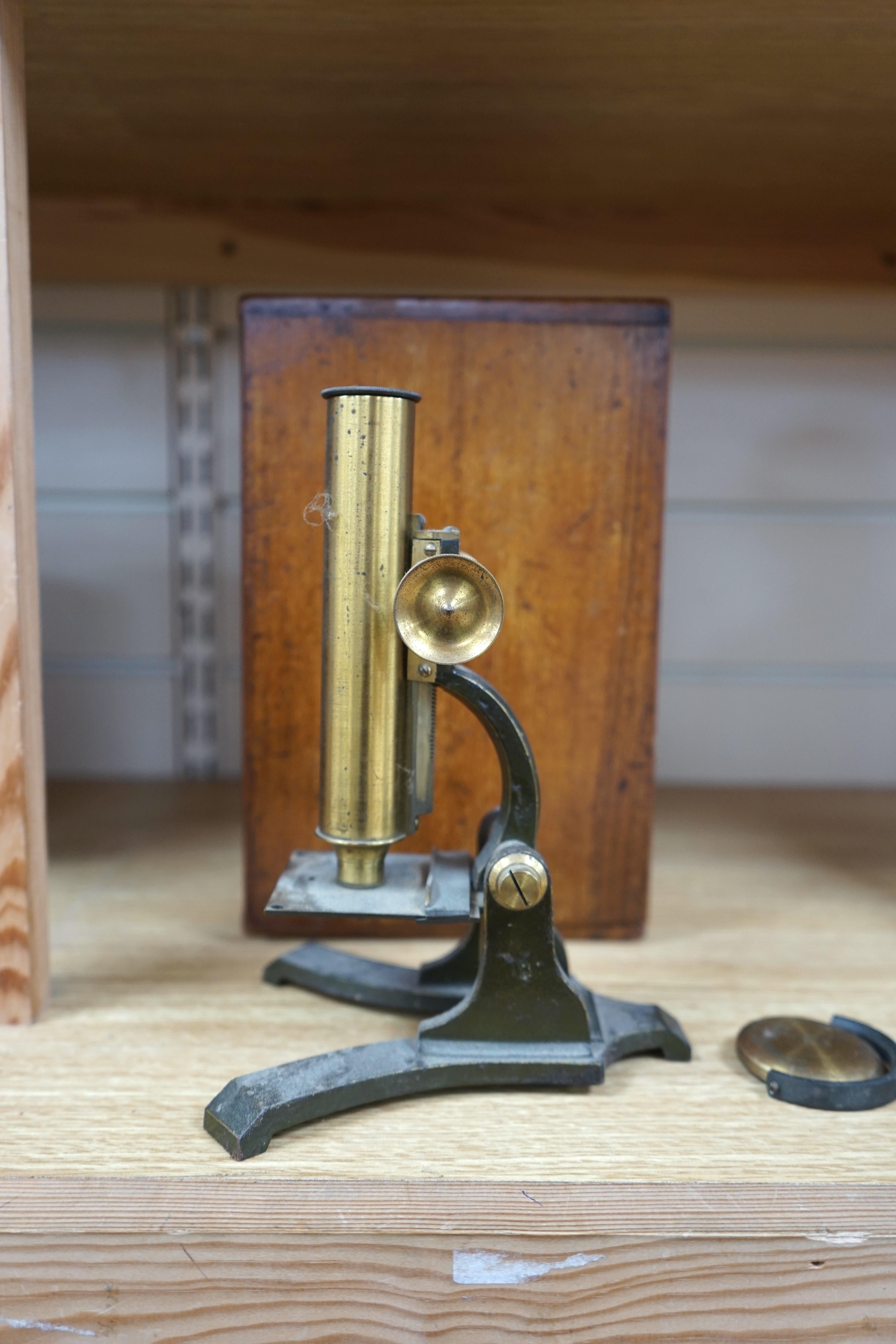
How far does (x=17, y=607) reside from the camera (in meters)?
0.77

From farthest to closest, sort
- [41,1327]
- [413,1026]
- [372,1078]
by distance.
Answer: [413,1026] < [372,1078] < [41,1327]

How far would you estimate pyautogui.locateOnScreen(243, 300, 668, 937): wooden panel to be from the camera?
0.93m

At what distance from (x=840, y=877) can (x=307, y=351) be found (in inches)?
32.4

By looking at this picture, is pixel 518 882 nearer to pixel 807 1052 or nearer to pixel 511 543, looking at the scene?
pixel 807 1052

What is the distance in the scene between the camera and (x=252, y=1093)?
2.16 feet

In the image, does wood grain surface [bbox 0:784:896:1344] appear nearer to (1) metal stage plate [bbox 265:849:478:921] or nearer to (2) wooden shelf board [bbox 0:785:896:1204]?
(2) wooden shelf board [bbox 0:785:896:1204]

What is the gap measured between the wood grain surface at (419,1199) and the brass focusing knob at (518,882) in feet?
0.47

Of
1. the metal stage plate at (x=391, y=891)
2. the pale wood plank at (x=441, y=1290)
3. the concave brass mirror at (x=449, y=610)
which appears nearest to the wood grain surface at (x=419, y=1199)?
the pale wood plank at (x=441, y=1290)

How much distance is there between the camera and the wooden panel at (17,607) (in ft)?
2.45

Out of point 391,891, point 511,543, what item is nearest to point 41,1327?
point 391,891

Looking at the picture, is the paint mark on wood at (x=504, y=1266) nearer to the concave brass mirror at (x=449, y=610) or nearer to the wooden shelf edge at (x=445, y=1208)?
the wooden shelf edge at (x=445, y=1208)

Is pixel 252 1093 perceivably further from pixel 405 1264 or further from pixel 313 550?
pixel 313 550

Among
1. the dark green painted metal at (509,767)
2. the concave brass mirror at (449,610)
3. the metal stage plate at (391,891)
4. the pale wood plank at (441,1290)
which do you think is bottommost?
the pale wood plank at (441,1290)

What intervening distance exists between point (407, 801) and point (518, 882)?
10cm
